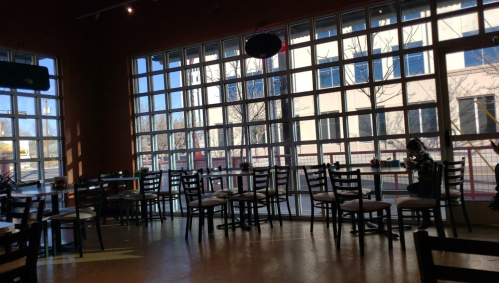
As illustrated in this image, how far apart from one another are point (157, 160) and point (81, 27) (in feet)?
11.0

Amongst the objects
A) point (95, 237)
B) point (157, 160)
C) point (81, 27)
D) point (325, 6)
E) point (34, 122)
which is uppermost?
point (81, 27)

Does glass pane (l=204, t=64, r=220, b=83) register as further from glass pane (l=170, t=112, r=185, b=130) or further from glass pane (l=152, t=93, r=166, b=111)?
glass pane (l=152, t=93, r=166, b=111)

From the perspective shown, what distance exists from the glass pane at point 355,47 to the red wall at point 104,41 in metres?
1.25

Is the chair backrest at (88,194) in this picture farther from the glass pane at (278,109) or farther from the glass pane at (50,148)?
the glass pane at (278,109)

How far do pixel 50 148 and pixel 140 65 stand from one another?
8.12ft

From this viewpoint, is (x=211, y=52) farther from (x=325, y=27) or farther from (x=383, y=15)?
(x=383, y=15)

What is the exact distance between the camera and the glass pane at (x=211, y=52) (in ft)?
22.8

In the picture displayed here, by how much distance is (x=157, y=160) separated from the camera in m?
7.62

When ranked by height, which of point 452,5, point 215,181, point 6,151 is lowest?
point 215,181

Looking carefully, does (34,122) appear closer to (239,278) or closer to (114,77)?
(114,77)

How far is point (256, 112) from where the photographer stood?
6.61 m

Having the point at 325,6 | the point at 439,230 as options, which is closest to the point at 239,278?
the point at 439,230

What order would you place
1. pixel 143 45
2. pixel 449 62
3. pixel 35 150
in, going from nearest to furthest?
1. pixel 449 62
2. pixel 35 150
3. pixel 143 45


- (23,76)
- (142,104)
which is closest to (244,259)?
(142,104)
